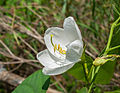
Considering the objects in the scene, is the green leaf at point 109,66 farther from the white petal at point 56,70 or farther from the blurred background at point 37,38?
the blurred background at point 37,38

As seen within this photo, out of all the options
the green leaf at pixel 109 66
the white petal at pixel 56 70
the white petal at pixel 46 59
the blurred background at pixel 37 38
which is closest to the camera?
the white petal at pixel 56 70

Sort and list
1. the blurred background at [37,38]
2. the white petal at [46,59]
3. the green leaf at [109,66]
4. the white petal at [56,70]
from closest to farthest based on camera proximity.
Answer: the white petal at [56,70] < the white petal at [46,59] < the green leaf at [109,66] < the blurred background at [37,38]

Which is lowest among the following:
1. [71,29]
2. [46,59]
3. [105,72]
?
[105,72]

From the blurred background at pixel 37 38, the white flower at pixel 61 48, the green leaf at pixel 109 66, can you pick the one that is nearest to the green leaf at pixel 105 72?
the green leaf at pixel 109 66

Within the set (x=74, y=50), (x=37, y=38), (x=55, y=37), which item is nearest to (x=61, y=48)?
(x=55, y=37)

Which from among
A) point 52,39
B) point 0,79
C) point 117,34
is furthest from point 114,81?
point 0,79

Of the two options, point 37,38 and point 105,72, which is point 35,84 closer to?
point 105,72

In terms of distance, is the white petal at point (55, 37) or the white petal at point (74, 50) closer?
the white petal at point (74, 50)

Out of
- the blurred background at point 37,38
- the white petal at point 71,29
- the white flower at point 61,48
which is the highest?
the white petal at point 71,29

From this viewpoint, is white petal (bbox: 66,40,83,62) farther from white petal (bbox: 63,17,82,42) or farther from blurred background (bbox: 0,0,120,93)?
blurred background (bbox: 0,0,120,93)
